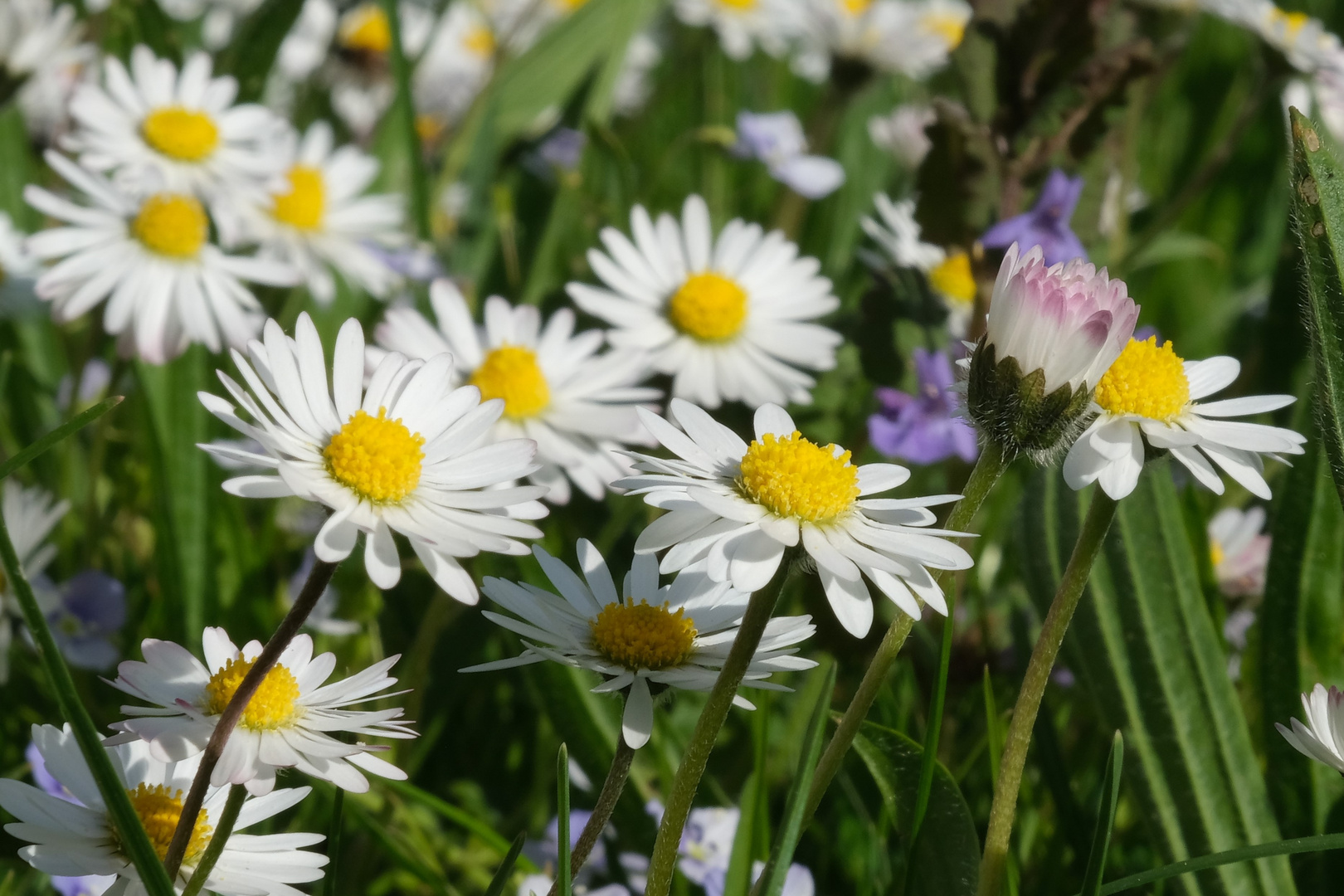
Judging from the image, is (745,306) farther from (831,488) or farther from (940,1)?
(940,1)

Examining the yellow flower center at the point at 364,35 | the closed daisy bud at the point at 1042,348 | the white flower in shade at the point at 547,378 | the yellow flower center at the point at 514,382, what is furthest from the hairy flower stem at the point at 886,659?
the yellow flower center at the point at 364,35

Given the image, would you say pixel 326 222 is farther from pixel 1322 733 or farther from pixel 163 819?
pixel 1322 733

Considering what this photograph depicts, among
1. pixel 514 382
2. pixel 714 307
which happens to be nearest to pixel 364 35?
pixel 714 307

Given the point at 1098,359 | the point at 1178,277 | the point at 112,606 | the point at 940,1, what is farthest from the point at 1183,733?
the point at 940,1

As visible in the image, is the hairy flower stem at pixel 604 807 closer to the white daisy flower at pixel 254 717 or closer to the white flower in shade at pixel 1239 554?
the white daisy flower at pixel 254 717

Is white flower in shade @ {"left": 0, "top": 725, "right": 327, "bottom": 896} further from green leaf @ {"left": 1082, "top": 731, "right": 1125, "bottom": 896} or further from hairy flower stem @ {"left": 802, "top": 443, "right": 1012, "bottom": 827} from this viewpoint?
green leaf @ {"left": 1082, "top": 731, "right": 1125, "bottom": 896}

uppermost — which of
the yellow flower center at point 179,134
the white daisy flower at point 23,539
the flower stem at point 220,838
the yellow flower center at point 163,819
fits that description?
the yellow flower center at point 179,134
